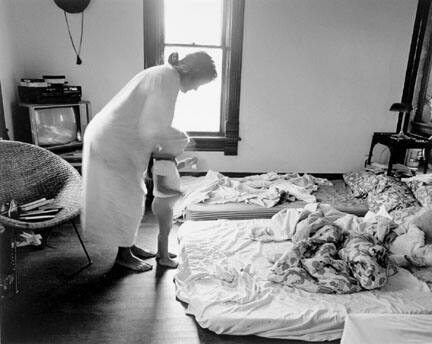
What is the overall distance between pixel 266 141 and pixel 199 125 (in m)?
0.74

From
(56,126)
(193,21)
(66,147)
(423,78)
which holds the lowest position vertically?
(66,147)

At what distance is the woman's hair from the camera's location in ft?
6.46

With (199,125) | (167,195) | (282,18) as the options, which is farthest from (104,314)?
(282,18)

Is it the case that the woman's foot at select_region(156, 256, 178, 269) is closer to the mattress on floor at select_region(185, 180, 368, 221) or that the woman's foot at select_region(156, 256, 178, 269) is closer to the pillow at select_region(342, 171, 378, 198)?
the mattress on floor at select_region(185, 180, 368, 221)

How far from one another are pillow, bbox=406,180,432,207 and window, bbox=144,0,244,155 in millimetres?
1720

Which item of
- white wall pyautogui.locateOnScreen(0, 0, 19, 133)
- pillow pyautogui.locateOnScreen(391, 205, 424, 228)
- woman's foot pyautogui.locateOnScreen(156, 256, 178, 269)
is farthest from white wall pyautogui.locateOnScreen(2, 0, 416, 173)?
woman's foot pyautogui.locateOnScreen(156, 256, 178, 269)

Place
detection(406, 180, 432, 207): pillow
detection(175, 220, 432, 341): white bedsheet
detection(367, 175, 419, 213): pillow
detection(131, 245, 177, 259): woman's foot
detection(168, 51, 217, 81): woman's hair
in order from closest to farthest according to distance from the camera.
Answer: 1. detection(175, 220, 432, 341): white bedsheet
2. detection(168, 51, 217, 81): woman's hair
3. detection(131, 245, 177, 259): woman's foot
4. detection(406, 180, 432, 207): pillow
5. detection(367, 175, 419, 213): pillow

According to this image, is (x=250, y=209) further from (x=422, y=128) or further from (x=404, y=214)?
(x=422, y=128)

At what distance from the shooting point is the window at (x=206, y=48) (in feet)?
11.6

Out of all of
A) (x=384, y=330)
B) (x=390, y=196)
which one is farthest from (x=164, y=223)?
(x=390, y=196)

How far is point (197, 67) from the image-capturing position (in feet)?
6.47

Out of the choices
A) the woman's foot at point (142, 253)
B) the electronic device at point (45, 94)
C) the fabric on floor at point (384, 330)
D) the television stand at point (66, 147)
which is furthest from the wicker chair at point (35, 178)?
the fabric on floor at point (384, 330)

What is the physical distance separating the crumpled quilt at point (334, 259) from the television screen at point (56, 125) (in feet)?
7.06

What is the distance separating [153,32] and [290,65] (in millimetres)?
1415
